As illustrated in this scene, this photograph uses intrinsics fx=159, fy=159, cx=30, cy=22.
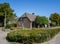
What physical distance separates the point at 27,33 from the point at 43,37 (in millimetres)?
2710

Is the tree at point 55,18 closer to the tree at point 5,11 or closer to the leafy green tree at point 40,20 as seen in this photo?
the leafy green tree at point 40,20

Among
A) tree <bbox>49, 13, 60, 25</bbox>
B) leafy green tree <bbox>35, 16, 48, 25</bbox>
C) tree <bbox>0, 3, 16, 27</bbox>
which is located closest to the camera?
leafy green tree <bbox>35, 16, 48, 25</bbox>

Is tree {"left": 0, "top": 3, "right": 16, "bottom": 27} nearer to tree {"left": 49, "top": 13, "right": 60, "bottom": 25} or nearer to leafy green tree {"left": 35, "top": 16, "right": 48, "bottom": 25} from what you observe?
leafy green tree {"left": 35, "top": 16, "right": 48, "bottom": 25}

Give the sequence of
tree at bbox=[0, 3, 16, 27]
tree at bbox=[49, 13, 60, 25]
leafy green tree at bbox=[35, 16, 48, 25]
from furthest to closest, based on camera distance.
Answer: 1. tree at bbox=[49, 13, 60, 25]
2. tree at bbox=[0, 3, 16, 27]
3. leafy green tree at bbox=[35, 16, 48, 25]

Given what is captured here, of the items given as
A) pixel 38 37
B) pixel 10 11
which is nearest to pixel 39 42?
pixel 38 37

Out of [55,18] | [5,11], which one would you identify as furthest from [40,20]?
[55,18]

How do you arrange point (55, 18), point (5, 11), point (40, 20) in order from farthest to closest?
point (55, 18) < point (5, 11) < point (40, 20)

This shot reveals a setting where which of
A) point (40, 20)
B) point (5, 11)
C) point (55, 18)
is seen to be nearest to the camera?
point (40, 20)

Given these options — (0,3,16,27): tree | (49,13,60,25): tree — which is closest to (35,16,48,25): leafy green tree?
(0,3,16,27): tree

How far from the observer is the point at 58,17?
8044 cm

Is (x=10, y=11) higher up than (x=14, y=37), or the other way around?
(x=10, y=11)

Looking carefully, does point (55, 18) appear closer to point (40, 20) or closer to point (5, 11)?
point (40, 20)

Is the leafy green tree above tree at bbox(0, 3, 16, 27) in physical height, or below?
below

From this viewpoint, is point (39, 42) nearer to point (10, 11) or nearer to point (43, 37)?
point (43, 37)
